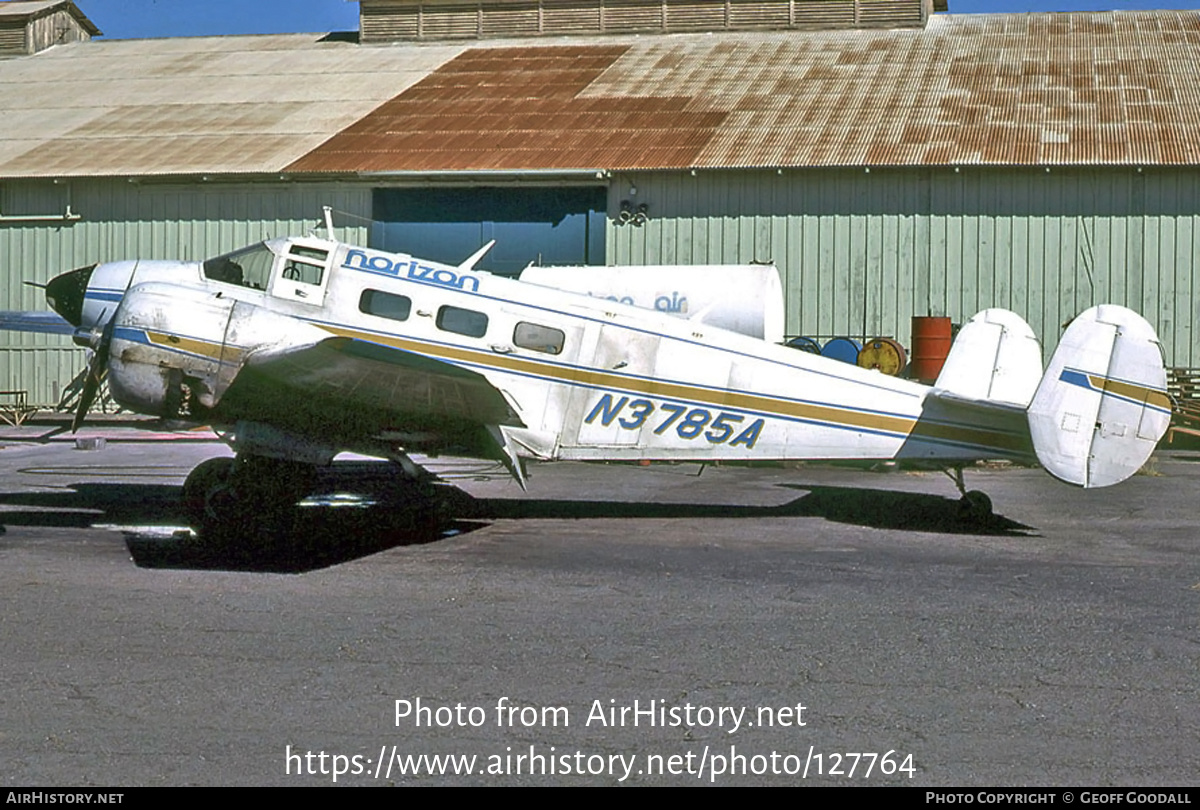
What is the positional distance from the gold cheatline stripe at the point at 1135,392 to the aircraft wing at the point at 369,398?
5863 mm

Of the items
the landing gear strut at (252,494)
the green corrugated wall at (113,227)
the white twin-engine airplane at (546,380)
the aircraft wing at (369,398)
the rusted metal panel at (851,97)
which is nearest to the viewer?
the aircraft wing at (369,398)

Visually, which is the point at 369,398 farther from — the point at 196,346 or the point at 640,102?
the point at 640,102

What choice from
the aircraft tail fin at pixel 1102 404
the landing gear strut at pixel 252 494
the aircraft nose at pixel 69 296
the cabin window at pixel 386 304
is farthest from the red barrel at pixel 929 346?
the aircraft nose at pixel 69 296

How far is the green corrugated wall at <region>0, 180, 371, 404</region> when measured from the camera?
29.0 m

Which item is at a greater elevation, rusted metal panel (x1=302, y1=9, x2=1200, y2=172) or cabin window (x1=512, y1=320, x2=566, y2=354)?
rusted metal panel (x1=302, y1=9, x2=1200, y2=172)

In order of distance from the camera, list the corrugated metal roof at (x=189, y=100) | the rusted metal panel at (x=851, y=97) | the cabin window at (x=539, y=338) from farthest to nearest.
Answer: the corrugated metal roof at (x=189, y=100) < the rusted metal panel at (x=851, y=97) < the cabin window at (x=539, y=338)

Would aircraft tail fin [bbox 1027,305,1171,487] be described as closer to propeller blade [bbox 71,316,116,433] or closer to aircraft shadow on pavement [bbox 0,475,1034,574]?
aircraft shadow on pavement [bbox 0,475,1034,574]

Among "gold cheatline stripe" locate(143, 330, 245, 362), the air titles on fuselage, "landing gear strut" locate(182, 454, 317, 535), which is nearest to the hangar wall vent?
the air titles on fuselage

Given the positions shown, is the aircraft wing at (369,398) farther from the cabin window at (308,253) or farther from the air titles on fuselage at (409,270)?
the air titles on fuselage at (409,270)

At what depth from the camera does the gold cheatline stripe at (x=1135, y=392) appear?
40.8ft

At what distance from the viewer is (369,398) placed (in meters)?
12.3

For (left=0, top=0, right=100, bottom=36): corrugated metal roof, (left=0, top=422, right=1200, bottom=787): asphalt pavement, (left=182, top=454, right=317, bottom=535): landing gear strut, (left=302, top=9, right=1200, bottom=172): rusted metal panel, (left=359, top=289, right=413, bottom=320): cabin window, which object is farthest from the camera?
(left=0, top=0, right=100, bottom=36): corrugated metal roof

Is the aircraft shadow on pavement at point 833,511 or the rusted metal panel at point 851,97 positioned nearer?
the aircraft shadow on pavement at point 833,511

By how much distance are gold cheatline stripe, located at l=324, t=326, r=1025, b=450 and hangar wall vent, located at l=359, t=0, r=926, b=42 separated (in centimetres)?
2578
